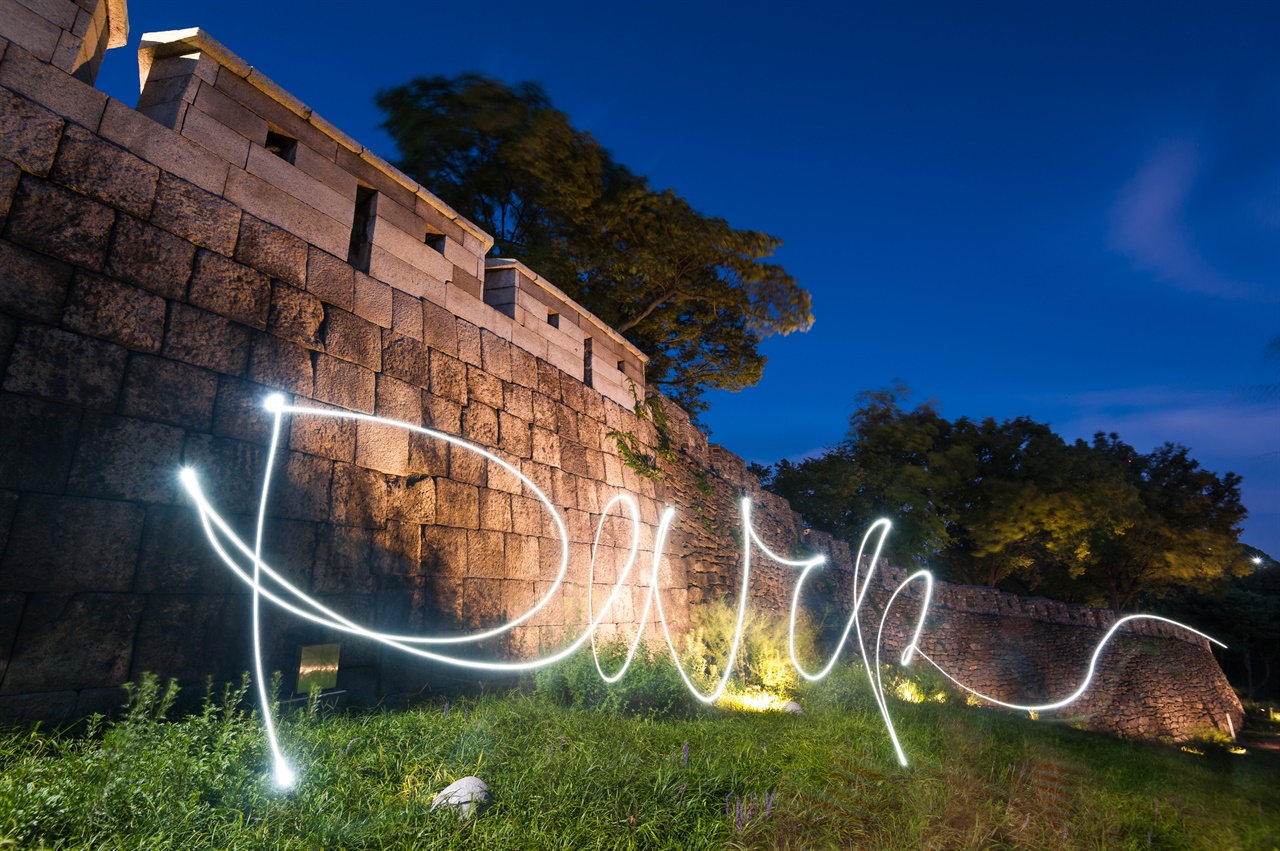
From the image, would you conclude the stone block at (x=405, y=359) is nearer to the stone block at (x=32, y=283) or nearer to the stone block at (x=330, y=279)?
the stone block at (x=330, y=279)

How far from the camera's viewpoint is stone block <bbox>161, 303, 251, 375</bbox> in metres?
3.22

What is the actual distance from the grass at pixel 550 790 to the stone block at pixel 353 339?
2073 millimetres

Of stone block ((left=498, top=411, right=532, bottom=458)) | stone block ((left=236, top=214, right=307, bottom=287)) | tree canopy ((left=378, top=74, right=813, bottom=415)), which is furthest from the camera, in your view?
tree canopy ((left=378, top=74, right=813, bottom=415))

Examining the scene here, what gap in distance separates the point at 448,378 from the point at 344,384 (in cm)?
93

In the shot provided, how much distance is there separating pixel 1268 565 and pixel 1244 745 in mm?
23109

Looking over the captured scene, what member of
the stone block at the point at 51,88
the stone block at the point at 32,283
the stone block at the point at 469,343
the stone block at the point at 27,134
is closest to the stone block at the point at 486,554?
the stone block at the point at 469,343

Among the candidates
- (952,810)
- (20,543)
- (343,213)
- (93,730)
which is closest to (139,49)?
(343,213)

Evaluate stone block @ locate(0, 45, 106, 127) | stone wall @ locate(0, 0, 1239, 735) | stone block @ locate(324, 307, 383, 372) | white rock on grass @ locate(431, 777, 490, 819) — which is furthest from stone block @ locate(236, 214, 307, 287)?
white rock on grass @ locate(431, 777, 490, 819)

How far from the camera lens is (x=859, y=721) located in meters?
5.25

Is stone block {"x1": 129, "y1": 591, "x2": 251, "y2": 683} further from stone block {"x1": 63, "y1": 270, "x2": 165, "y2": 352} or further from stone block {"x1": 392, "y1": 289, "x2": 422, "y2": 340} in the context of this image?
stone block {"x1": 392, "y1": 289, "x2": 422, "y2": 340}

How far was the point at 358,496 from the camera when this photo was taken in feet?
13.1

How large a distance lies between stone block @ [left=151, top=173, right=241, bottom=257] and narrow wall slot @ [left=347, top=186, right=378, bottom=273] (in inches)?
34.7

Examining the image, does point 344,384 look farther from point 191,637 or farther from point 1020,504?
point 1020,504

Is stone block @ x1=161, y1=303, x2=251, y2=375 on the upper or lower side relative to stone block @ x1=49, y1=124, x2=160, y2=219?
lower
